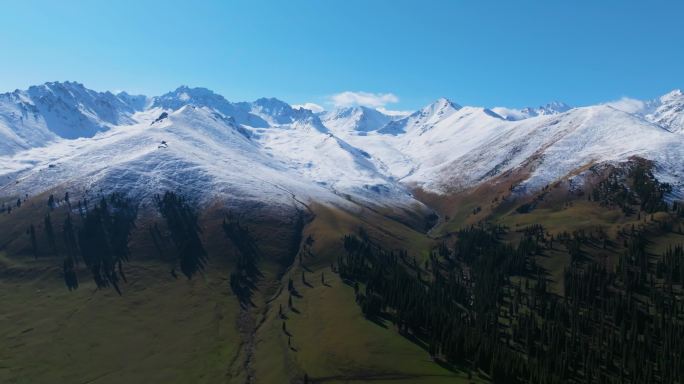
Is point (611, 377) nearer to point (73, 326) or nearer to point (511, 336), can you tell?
point (511, 336)

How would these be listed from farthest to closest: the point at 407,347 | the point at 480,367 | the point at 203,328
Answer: the point at 203,328 → the point at 407,347 → the point at 480,367

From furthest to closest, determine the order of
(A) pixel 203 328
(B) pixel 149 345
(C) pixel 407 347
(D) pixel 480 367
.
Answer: (A) pixel 203 328
(B) pixel 149 345
(C) pixel 407 347
(D) pixel 480 367

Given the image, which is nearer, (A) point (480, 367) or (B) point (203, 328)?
(A) point (480, 367)

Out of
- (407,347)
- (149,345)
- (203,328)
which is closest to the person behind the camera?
(407,347)

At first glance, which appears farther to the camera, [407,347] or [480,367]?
[407,347]

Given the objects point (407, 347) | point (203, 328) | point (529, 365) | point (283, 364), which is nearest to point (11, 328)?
point (203, 328)

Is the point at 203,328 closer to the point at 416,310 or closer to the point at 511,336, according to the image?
the point at 416,310

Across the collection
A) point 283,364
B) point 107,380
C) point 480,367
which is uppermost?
point 480,367

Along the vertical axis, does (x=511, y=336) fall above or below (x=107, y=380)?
above

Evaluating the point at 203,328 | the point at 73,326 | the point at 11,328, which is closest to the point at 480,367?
the point at 203,328
